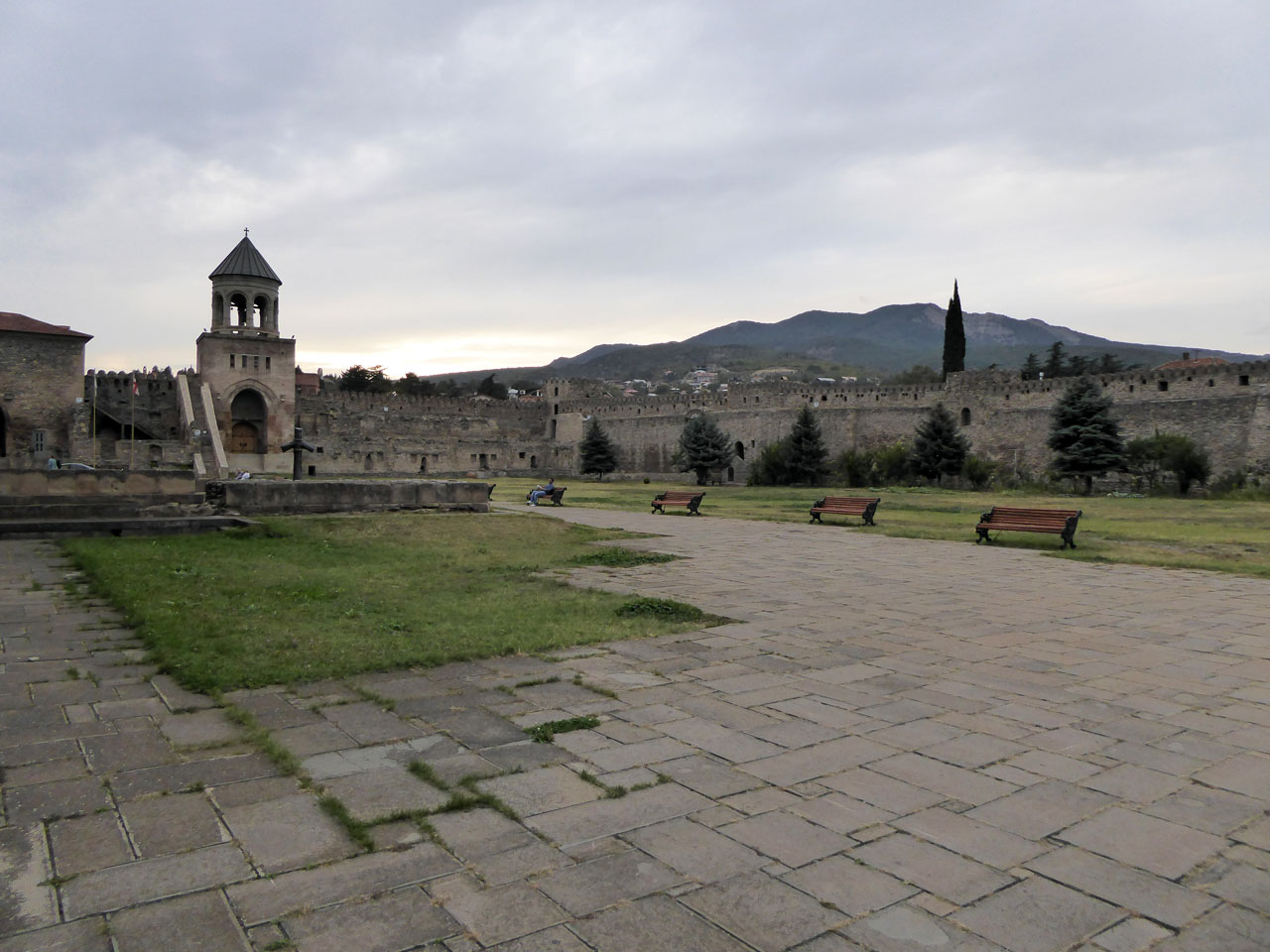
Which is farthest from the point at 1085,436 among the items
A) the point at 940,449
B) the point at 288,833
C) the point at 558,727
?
the point at 288,833

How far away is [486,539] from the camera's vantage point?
12.9m

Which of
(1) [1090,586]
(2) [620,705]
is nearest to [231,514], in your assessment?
(2) [620,705]

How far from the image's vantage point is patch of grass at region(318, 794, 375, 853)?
2823 mm

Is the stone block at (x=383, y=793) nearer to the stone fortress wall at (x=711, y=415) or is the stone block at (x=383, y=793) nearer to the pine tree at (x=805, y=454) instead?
the stone fortress wall at (x=711, y=415)

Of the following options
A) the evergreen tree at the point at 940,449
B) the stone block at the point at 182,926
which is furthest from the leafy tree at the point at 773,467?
the stone block at the point at 182,926

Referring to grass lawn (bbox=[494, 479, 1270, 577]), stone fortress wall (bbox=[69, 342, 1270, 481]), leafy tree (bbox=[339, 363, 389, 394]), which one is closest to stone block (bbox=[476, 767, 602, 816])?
grass lawn (bbox=[494, 479, 1270, 577])

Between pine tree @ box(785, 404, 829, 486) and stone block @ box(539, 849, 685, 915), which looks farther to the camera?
pine tree @ box(785, 404, 829, 486)

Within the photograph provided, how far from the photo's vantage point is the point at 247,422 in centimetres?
4422

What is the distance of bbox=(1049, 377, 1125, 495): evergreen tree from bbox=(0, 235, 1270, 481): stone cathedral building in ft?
10.5

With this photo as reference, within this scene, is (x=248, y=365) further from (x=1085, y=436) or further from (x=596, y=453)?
(x=1085, y=436)

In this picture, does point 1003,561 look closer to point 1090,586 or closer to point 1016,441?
point 1090,586

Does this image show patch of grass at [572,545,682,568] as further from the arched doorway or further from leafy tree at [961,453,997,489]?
the arched doorway

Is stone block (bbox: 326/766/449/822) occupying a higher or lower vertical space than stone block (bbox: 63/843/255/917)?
lower

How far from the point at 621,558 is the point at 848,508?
858 centimetres
